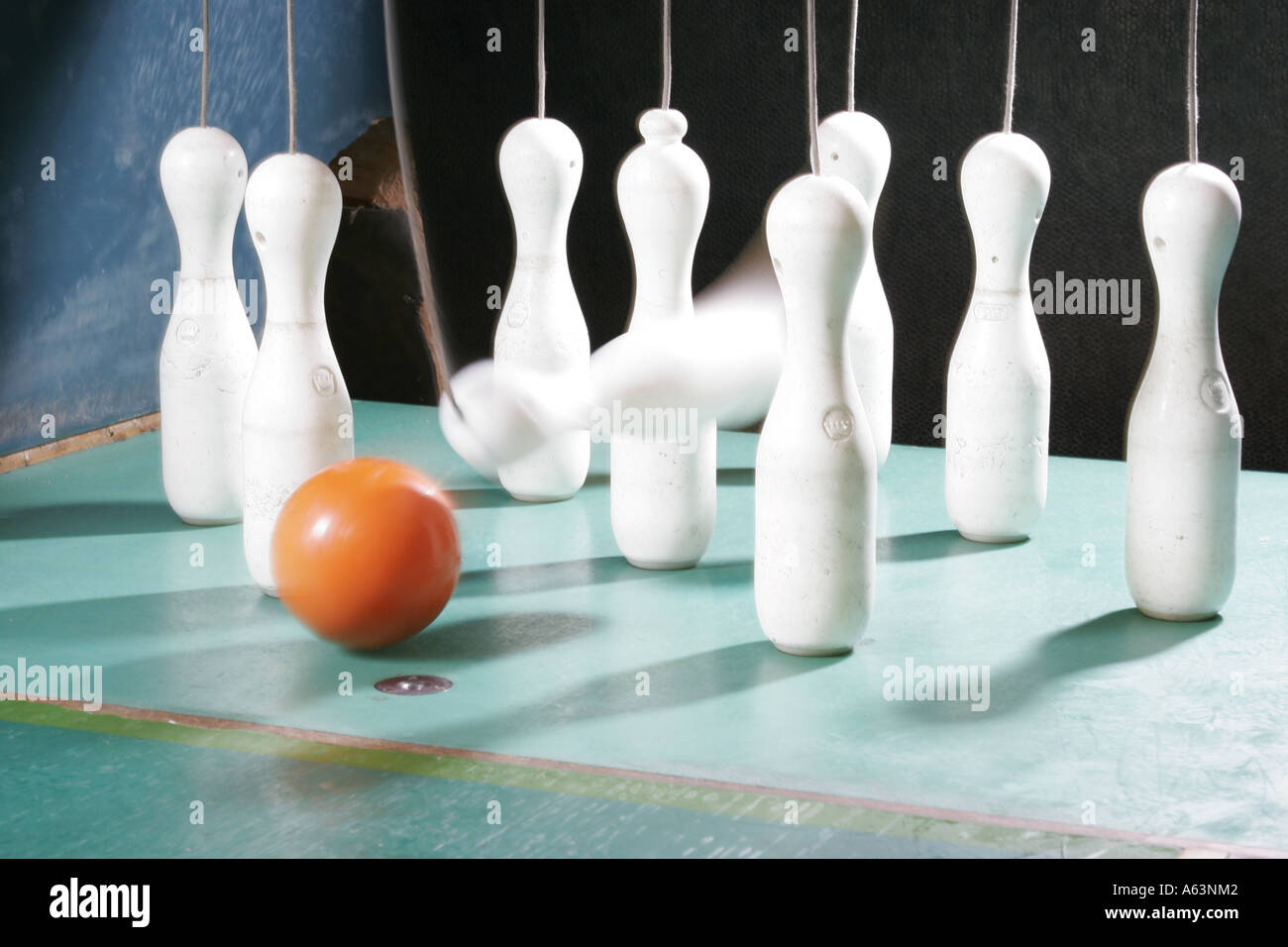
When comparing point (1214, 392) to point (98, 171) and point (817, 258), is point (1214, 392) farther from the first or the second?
point (98, 171)

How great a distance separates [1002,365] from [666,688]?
0.66 meters

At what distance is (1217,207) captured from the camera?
1.63 m

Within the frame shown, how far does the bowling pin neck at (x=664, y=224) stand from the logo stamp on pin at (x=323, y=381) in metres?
0.34

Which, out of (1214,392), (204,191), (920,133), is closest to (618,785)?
(1214,392)

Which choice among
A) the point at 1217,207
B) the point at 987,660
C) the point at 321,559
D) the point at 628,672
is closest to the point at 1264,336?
the point at 1217,207

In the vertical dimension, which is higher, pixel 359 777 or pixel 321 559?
pixel 321 559

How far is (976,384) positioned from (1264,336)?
86 cm

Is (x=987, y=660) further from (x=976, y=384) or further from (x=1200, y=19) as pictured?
(x=1200, y=19)

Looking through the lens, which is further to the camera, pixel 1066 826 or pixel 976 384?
pixel 976 384

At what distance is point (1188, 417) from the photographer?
5.40 feet

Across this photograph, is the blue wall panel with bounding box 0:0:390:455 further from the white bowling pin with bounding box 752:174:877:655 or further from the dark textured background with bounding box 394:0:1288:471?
the white bowling pin with bounding box 752:174:877:655

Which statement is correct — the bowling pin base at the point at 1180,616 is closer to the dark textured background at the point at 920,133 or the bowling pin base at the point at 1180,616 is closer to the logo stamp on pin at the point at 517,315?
the logo stamp on pin at the point at 517,315

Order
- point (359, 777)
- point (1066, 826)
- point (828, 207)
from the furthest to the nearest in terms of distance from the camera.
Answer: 1. point (828, 207)
2. point (359, 777)
3. point (1066, 826)

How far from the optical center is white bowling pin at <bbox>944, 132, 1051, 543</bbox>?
1.94 meters
